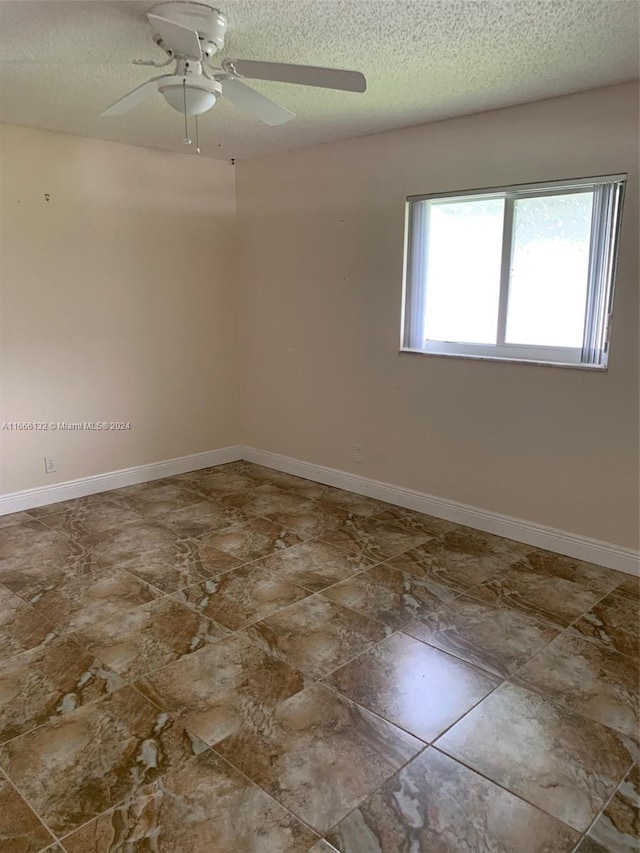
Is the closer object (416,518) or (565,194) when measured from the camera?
(565,194)

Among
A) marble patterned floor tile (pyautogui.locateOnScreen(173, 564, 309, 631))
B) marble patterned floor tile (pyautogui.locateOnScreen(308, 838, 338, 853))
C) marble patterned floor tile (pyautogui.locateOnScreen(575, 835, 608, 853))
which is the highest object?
marble patterned floor tile (pyautogui.locateOnScreen(173, 564, 309, 631))

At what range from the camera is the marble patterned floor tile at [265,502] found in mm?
4012

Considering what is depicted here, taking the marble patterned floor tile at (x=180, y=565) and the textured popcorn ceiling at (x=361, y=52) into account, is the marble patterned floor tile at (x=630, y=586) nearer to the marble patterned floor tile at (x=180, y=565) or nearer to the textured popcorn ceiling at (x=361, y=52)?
the marble patterned floor tile at (x=180, y=565)

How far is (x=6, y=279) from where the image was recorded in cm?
371

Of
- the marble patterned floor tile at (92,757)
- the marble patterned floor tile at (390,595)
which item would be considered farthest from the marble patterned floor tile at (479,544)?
the marble patterned floor tile at (92,757)

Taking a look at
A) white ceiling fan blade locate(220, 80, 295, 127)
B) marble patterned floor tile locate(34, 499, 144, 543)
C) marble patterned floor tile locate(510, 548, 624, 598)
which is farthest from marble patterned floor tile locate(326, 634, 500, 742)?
white ceiling fan blade locate(220, 80, 295, 127)

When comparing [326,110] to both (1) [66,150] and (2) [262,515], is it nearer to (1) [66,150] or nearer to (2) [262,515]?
(1) [66,150]

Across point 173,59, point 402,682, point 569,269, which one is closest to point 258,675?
point 402,682

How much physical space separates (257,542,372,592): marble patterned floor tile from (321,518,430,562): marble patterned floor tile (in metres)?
0.07

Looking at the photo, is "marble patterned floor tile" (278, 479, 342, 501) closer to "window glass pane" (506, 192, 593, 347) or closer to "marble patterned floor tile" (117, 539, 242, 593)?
"marble patterned floor tile" (117, 539, 242, 593)

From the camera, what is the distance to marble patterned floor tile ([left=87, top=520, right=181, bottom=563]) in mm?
3305

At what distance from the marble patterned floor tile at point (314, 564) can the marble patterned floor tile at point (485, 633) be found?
0.55 meters

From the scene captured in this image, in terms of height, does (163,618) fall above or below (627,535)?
below

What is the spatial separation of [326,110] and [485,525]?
8.46ft
